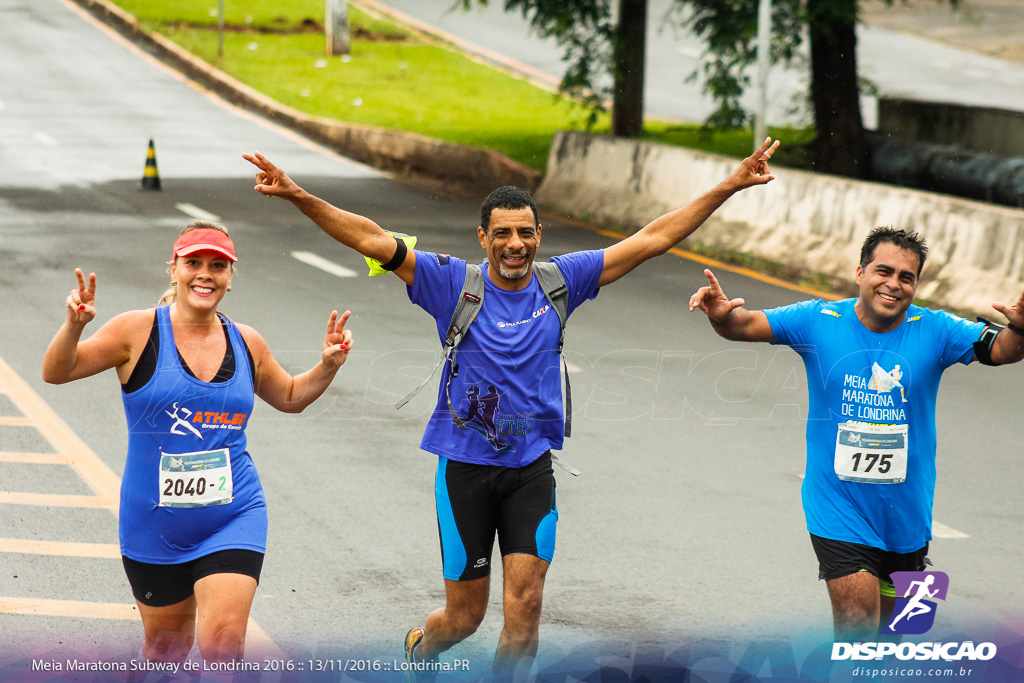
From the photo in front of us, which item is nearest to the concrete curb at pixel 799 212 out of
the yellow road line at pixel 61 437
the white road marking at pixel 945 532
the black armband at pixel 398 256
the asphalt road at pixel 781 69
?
the white road marking at pixel 945 532

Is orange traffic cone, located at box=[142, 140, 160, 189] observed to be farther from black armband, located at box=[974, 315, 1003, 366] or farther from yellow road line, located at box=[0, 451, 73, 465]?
black armband, located at box=[974, 315, 1003, 366]

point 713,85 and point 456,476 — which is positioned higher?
point 713,85

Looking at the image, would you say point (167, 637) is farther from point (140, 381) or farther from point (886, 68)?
Result: point (886, 68)

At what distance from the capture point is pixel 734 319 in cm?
534

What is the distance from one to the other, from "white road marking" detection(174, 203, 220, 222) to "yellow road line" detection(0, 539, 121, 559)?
11.0 m

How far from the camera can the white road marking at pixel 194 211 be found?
18.0 meters

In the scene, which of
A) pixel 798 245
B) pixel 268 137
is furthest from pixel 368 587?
pixel 268 137

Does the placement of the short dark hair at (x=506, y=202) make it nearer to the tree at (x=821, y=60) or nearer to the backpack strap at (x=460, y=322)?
the backpack strap at (x=460, y=322)

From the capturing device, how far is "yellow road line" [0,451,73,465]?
8.41 m

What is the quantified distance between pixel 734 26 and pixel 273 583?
15.7 m

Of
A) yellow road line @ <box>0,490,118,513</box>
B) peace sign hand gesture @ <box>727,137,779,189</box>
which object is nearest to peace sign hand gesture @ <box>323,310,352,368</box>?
peace sign hand gesture @ <box>727,137,779,189</box>

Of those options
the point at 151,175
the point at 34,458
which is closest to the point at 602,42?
the point at 151,175

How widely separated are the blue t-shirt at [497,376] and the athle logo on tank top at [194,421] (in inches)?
33.4

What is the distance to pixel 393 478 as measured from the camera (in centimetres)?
842
